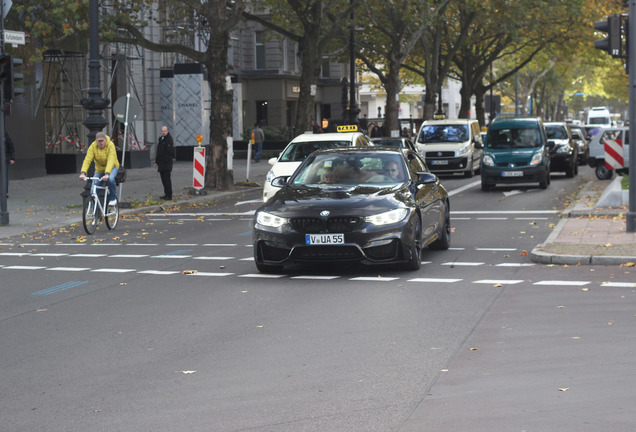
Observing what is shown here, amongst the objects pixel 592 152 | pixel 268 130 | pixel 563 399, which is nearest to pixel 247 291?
pixel 563 399

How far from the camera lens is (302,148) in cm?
2345

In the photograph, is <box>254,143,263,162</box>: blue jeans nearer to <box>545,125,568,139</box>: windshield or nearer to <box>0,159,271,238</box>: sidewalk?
<box>0,159,271,238</box>: sidewalk

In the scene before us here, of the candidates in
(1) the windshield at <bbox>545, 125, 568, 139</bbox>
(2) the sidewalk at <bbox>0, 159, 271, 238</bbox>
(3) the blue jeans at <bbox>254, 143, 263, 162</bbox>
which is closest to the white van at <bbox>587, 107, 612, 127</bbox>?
(3) the blue jeans at <bbox>254, 143, 263, 162</bbox>

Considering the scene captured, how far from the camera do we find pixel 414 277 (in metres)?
12.2

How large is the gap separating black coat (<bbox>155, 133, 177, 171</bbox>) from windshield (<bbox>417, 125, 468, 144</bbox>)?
12.2 meters

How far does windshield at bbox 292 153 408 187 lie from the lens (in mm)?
13438

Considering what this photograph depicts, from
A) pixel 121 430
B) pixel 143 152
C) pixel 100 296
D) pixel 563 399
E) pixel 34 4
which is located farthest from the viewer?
pixel 143 152

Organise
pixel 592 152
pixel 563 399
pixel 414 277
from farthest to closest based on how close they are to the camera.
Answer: pixel 592 152 → pixel 414 277 → pixel 563 399

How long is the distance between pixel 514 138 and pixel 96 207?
571 inches

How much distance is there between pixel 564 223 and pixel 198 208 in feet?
32.3

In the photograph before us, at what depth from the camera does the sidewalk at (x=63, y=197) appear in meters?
21.1

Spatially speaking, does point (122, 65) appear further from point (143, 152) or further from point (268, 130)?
point (268, 130)

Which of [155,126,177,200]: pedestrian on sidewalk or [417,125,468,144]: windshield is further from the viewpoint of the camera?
[417,125,468,144]: windshield

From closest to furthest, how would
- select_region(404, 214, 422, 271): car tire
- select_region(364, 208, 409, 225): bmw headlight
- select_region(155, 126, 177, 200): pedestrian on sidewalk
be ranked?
1. select_region(364, 208, 409, 225): bmw headlight
2. select_region(404, 214, 422, 271): car tire
3. select_region(155, 126, 177, 200): pedestrian on sidewalk
